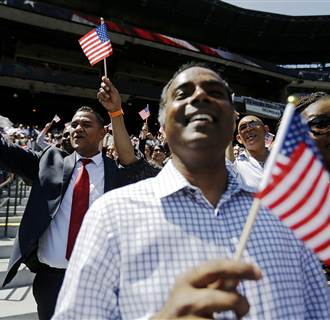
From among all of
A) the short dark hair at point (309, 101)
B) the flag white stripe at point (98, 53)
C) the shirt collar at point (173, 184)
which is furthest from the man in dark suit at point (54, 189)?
the flag white stripe at point (98, 53)

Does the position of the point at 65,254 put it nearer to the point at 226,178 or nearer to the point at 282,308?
the point at 226,178

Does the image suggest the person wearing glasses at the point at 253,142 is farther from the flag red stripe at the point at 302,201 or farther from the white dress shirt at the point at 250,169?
the flag red stripe at the point at 302,201

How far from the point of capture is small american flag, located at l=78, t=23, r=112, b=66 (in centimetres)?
479

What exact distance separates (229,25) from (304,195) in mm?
35450

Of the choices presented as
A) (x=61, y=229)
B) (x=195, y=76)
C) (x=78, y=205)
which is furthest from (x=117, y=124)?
(x=195, y=76)

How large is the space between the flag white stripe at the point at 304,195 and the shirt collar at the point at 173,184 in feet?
0.67

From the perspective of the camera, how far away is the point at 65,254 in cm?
250

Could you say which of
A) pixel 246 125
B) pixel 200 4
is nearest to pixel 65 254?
pixel 246 125

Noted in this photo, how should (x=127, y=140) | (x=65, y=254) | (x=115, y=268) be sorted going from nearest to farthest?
(x=115, y=268) → (x=65, y=254) → (x=127, y=140)

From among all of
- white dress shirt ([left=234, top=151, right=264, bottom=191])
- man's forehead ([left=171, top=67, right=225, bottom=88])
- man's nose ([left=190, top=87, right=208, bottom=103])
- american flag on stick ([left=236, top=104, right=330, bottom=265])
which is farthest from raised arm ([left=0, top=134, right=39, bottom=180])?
american flag on stick ([left=236, top=104, right=330, bottom=265])

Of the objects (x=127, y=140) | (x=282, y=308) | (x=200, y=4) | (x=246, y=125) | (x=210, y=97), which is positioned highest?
(x=200, y=4)

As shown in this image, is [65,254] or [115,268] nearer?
[115,268]

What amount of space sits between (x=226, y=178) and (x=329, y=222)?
355 millimetres

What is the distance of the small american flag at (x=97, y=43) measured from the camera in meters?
4.79
